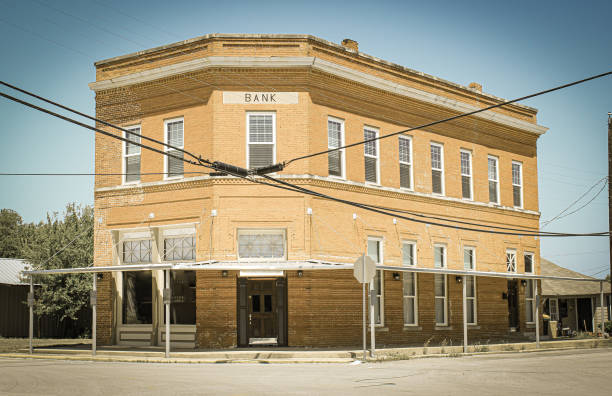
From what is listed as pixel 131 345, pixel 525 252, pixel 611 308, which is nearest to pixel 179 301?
pixel 131 345

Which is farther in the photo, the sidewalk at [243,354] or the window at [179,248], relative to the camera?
the window at [179,248]

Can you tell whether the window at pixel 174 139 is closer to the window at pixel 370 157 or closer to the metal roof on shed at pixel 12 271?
the window at pixel 370 157

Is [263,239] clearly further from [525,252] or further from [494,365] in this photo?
[525,252]

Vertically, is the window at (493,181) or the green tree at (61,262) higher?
the window at (493,181)

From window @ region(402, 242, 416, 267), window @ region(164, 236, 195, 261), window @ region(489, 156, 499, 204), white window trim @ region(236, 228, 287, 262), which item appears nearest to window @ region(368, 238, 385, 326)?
window @ region(402, 242, 416, 267)

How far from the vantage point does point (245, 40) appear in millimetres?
24422

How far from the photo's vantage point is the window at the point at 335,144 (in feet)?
83.2

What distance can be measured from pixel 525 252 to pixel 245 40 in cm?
1705

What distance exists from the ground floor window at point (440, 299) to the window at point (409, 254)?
Answer: 151 cm

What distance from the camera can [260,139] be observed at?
24.4 m

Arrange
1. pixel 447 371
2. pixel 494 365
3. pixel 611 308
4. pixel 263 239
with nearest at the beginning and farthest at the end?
pixel 447 371, pixel 494 365, pixel 263 239, pixel 611 308

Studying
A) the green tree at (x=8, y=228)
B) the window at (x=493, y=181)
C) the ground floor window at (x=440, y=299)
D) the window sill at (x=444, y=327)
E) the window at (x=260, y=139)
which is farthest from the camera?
the green tree at (x=8, y=228)

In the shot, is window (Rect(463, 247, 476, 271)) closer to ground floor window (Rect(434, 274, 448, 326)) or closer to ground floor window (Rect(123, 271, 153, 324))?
ground floor window (Rect(434, 274, 448, 326))

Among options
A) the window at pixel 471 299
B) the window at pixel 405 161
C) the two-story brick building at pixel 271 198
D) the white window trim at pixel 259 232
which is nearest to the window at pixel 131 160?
the two-story brick building at pixel 271 198
